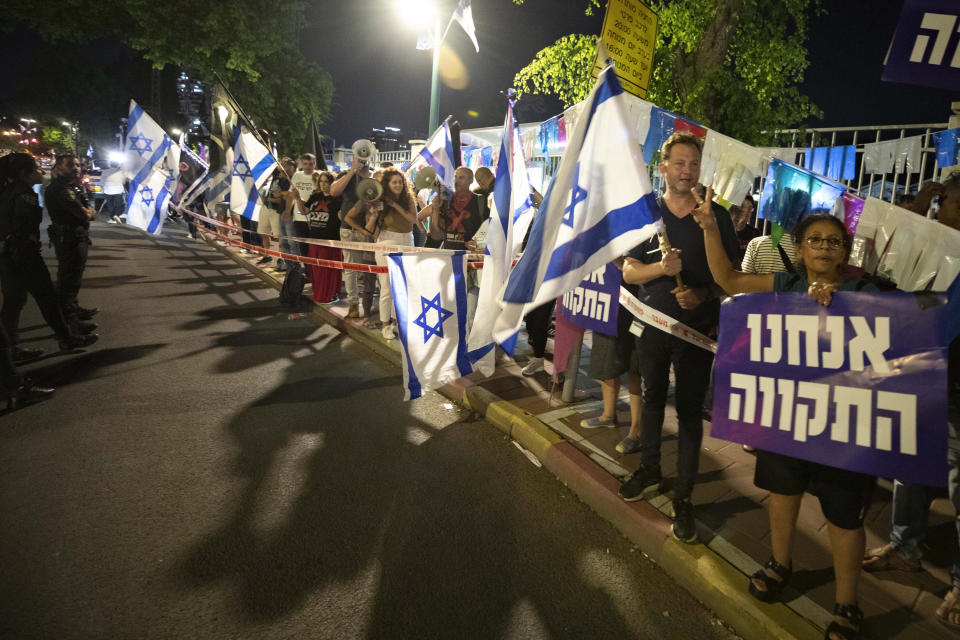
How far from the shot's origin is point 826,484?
84.5 inches

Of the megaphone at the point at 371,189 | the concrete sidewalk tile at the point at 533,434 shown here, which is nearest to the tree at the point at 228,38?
the megaphone at the point at 371,189

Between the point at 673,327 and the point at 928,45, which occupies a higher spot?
the point at 928,45

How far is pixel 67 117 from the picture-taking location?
61000 mm

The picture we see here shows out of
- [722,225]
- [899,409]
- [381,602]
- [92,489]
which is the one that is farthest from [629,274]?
[92,489]

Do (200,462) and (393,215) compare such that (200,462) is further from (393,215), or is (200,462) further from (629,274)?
(393,215)

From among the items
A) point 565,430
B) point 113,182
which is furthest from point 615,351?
point 113,182

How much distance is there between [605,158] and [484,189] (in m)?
3.70

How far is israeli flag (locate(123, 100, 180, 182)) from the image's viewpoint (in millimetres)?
8242

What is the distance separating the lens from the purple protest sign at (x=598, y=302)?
11.9 feet

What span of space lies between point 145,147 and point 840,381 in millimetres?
10131

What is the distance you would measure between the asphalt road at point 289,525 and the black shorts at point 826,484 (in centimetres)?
→ 78

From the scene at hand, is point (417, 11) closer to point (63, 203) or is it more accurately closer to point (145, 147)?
point (145, 147)

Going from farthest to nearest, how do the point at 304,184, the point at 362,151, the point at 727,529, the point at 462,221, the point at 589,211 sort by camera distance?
the point at 304,184
the point at 362,151
the point at 462,221
the point at 727,529
the point at 589,211

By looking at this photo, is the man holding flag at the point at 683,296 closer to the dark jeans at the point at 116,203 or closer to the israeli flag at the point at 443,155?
the israeli flag at the point at 443,155
